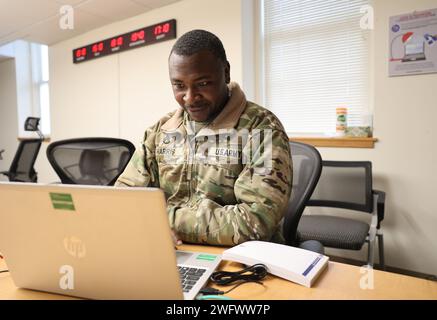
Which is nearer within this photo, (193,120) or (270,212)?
(270,212)

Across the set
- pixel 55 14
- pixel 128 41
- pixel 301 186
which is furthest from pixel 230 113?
pixel 55 14

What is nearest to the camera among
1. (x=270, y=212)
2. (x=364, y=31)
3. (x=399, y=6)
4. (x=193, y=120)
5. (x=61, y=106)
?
(x=270, y=212)

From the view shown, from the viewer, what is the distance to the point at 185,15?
302cm

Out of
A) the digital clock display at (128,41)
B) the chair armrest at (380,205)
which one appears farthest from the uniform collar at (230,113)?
the digital clock display at (128,41)

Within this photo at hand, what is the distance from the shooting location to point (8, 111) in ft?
17.7

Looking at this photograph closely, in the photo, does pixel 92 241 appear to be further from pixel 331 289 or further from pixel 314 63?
pixel 314 63

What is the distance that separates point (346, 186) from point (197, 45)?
1600 mm

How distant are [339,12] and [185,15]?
1358 millimetres

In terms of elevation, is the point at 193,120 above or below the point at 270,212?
above

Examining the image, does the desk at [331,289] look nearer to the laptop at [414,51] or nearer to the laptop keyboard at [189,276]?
the laptop keyboard at [189,276]
